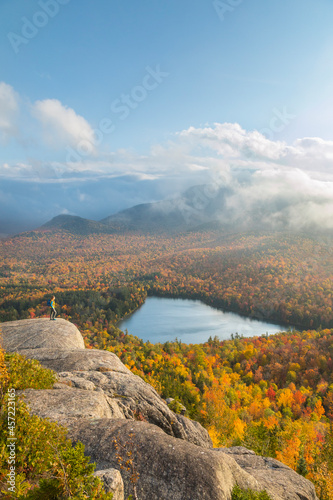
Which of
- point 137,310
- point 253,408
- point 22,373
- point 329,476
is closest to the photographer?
point 22,373

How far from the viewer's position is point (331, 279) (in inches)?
7490

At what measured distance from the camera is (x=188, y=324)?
137 metres

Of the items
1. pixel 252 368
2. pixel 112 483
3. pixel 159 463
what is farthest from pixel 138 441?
pixel 252 368

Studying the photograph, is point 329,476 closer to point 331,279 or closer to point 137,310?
point 137,310

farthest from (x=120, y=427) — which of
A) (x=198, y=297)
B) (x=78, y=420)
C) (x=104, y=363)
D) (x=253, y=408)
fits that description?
(x=198, y=297)

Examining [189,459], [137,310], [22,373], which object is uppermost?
[22,373]

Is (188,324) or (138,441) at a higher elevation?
(138,441)

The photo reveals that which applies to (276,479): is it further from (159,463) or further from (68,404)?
(68,404)

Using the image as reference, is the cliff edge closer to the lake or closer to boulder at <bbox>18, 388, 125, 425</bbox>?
boulder at <bbox>18, 388, 125, 425</bbox>

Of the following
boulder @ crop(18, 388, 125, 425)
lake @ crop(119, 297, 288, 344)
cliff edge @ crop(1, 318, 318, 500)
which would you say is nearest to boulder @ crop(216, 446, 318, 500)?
cliff edge @ crop(1, 318, 318, 500)

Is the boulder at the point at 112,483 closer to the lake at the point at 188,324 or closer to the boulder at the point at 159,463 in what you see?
the boulder at the point at 159,463

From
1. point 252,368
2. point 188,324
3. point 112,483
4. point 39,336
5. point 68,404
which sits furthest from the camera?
point 188,324

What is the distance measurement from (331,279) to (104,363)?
216 meters

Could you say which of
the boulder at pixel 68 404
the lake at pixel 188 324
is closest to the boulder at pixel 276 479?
the boulder at pixel 68 404
